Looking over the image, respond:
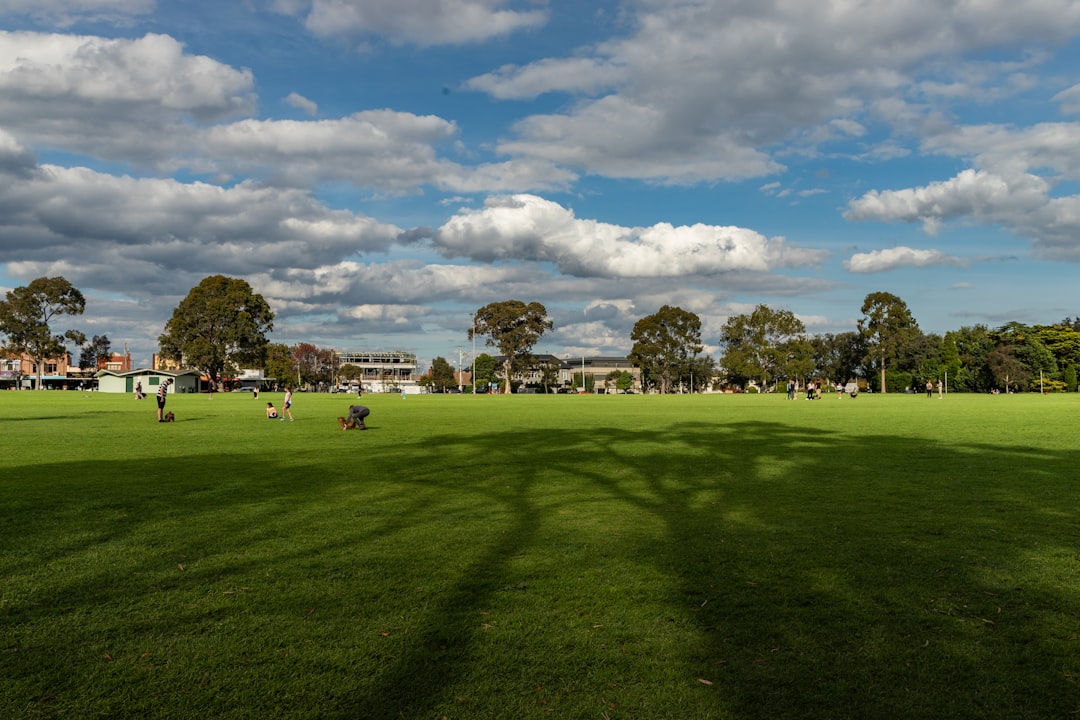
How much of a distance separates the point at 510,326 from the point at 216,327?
4245cm

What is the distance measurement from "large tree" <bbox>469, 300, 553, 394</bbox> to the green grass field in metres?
103

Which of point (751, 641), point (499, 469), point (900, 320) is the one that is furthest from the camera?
point (900, 320)

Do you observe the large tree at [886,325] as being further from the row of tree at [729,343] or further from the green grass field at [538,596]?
the green grass field at [538,596]

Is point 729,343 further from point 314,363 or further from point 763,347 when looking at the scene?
point 314,363

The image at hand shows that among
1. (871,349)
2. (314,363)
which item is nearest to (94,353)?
(314,363)

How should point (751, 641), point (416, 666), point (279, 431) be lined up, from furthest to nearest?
point (279, 431) → point (751, 641) → point (416, 666)

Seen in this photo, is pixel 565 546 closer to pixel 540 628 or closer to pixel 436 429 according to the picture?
pixel 540 628

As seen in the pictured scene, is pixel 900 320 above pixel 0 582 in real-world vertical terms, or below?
above

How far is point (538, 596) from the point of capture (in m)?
6.03

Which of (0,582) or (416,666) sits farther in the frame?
(0,582)

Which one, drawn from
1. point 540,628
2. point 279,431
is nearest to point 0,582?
point 540,628

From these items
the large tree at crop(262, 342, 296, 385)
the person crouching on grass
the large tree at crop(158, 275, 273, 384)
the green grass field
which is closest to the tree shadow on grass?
the green grass field

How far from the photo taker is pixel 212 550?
754 centimetres

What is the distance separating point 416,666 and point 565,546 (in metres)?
3.41
